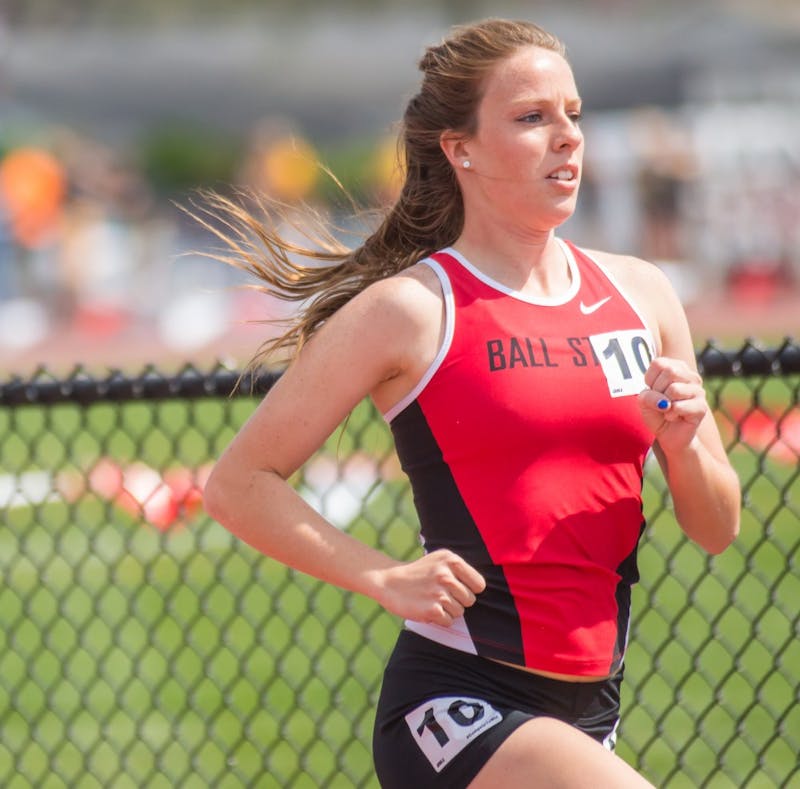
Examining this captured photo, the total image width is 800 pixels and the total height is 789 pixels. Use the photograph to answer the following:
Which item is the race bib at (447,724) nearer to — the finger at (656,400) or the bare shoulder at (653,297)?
the finger at (656,400)

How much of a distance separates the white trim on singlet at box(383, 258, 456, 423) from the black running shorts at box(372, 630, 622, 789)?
436mm

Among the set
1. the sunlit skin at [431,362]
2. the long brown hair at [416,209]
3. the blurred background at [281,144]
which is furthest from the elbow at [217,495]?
the blurred background at [281,144]

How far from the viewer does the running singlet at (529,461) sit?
7.93 feet

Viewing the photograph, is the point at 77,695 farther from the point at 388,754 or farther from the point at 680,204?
the point at 680,204

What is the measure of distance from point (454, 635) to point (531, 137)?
92cm

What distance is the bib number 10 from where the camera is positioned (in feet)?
8.11

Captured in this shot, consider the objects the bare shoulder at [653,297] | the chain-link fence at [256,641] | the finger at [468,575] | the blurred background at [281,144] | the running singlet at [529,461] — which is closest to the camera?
the finger at [468,575]

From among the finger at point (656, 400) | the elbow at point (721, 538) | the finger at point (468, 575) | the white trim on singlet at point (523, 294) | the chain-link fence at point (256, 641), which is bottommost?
the chain-link fence at point (256, 641)

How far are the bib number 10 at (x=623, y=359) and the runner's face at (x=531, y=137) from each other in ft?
0.80

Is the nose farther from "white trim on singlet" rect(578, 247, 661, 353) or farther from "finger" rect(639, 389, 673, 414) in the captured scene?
"finger" rect(639, 389, 673, 414)

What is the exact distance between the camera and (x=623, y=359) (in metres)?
2.50

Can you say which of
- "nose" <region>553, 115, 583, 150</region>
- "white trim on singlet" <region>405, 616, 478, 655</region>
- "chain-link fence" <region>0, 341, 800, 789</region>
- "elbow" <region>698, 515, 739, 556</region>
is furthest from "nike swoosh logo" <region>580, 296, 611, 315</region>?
"chain-link fence" <region>0, 341, 800, 789</region>

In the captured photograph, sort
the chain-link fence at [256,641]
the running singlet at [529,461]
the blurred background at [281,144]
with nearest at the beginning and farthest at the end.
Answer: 1. the running singlet at [529,461]
2. the chain-link fence at [256,641]
3. the blurred background at [281,144]

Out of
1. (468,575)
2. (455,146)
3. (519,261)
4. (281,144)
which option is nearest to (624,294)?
(519,261)
